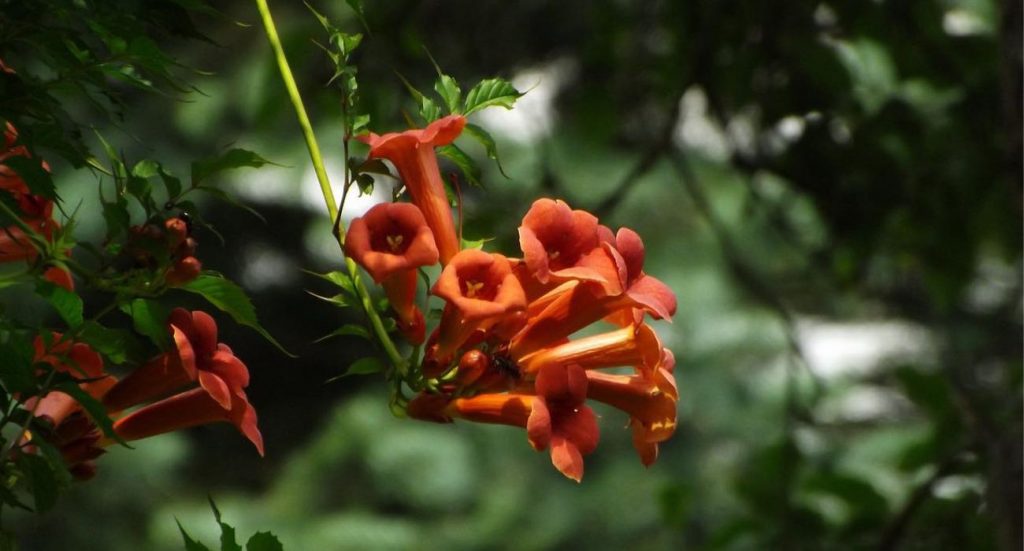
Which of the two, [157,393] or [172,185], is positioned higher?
[172,185]

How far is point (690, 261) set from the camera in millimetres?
5984

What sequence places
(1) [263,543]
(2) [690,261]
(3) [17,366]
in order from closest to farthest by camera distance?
(3) [17,366] < (1) [263,543] < (2) [690,261]

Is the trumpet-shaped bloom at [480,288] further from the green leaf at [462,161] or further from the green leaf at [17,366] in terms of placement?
the green leaf at [17,366]

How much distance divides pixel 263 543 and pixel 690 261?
521 cm

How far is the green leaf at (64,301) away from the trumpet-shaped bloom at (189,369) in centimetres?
6

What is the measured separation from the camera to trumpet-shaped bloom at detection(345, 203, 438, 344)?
2.63 feet

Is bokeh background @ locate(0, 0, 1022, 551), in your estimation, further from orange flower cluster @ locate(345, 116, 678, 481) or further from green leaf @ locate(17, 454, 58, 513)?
green leaf @ locate(17, 454, 58, 513)

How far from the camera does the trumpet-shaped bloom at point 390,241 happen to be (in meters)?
0.80

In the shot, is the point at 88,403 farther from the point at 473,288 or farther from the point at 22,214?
the point at 473,288

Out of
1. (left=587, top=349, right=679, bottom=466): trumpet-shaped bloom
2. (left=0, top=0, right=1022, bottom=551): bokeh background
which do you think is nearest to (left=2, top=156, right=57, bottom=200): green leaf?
(left=0, top=0, right=1022, bottom=551): bokeh background

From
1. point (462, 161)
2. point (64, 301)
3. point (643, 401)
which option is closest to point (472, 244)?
point (462, 161)

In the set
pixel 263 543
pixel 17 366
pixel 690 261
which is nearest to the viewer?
pixel 17 366

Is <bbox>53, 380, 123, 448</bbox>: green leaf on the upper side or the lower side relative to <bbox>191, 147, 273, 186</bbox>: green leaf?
lower

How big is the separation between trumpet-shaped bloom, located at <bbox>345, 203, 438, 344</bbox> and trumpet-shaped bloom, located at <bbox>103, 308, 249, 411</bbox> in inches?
4.2
